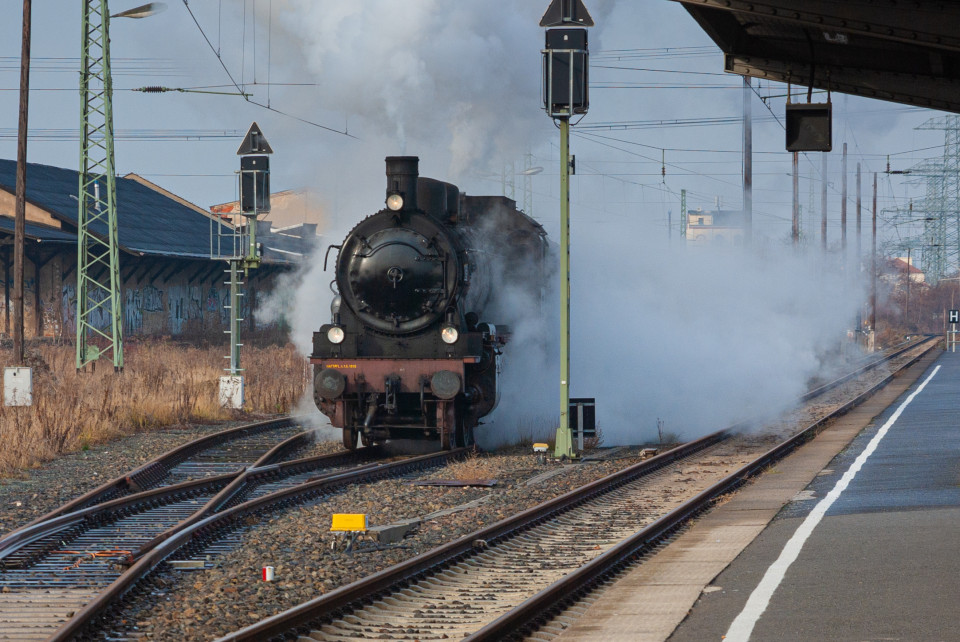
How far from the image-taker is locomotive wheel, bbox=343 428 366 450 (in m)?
16.4

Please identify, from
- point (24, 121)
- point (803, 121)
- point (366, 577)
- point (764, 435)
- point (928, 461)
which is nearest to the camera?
point (366, 577)

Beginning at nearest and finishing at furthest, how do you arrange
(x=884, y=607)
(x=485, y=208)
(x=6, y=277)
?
(x=884, y=607) → (x=485, y=208) → (x=6, y=277)

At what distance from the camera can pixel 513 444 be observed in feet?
61.0

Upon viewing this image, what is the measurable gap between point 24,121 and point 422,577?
18232 millimetres

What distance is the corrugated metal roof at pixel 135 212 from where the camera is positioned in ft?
119

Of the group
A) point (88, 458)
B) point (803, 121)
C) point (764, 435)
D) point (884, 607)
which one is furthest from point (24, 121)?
point (884, 607)

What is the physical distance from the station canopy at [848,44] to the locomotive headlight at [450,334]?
5153mm

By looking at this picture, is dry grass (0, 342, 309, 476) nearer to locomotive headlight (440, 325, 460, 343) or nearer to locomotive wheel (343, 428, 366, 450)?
locomotive wheel (343, 428, 366, 450)

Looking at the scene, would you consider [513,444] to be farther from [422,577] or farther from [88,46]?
[88,46]

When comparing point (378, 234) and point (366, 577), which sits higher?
point (378, 234)

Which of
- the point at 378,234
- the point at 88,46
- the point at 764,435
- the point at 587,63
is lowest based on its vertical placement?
the point at 764,435

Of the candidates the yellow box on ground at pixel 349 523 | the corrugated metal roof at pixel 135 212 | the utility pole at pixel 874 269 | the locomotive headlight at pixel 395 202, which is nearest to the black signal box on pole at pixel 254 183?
the locomotive headlight at pixel 395 202

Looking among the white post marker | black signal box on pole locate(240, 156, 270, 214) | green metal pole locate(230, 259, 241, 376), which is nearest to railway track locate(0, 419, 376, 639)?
the white post marker

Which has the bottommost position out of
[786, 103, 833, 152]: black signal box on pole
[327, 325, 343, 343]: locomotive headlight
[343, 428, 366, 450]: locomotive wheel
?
[343, 428, 366, 450]: locomotive wheel
